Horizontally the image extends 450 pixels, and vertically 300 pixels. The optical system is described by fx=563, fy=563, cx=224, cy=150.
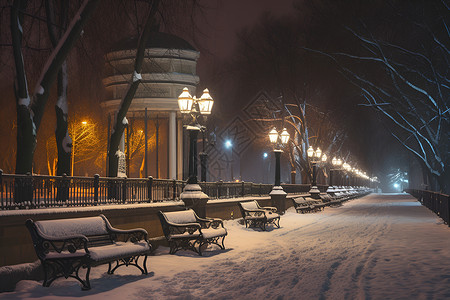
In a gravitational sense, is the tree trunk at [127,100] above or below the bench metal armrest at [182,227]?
above

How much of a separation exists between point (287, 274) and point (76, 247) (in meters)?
3.99

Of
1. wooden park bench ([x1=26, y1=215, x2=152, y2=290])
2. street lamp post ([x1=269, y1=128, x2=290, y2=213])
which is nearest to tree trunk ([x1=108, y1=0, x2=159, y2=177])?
wooden park bench ([x1=26, y1=215, x2=152, y2=290])

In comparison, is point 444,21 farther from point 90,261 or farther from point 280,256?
point 90,261

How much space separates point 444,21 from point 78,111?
121 feet

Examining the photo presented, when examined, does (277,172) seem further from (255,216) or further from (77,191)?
(77,191)

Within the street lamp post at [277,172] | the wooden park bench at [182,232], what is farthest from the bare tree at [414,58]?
the wooden park bench at [182,232]

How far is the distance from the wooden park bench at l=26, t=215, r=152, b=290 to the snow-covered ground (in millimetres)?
313

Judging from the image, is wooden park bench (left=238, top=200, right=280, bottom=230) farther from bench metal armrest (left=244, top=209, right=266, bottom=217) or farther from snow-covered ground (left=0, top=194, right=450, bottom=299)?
snow-covered ground (left=0, top=194, right=450, bottom=299)

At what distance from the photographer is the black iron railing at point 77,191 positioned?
10.8m

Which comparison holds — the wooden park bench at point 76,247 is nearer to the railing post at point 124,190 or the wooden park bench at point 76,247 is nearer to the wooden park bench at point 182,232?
the wooden park bench at point 182,232

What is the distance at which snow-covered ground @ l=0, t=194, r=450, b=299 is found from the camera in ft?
29.3

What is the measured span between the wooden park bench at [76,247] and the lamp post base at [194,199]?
A: 4.85 meters

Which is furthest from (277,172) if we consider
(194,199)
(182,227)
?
(182,227)

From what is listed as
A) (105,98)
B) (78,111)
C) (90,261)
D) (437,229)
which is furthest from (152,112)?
(90,261)
